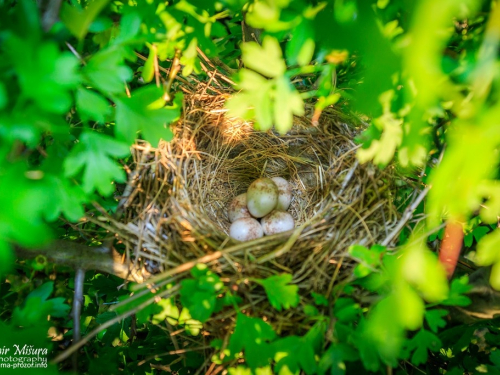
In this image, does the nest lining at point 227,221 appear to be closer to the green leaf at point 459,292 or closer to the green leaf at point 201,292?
the green leaf at point 201,292

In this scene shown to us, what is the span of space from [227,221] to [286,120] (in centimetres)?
142

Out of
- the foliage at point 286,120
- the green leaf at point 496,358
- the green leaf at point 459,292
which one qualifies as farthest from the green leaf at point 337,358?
the green leaf at point 496,358

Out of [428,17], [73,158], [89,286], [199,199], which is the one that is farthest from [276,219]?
[428,17]

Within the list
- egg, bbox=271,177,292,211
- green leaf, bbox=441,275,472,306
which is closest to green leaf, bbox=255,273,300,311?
green leaf, bbox=441,275,472,306

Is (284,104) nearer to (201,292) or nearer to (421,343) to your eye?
(201,292)

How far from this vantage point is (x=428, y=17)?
430mm

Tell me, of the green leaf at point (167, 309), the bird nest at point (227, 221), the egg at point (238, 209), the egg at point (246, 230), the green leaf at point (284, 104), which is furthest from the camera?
the egg at point (238, 209)

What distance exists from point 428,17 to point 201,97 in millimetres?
1567

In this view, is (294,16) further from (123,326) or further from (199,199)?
(123,326)

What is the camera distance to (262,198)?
2.01 metres

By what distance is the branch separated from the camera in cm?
125

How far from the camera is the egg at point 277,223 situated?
6.42 feet

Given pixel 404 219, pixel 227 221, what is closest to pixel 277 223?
pixel 227 221

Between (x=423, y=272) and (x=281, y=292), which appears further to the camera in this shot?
(x=281, y=292)
